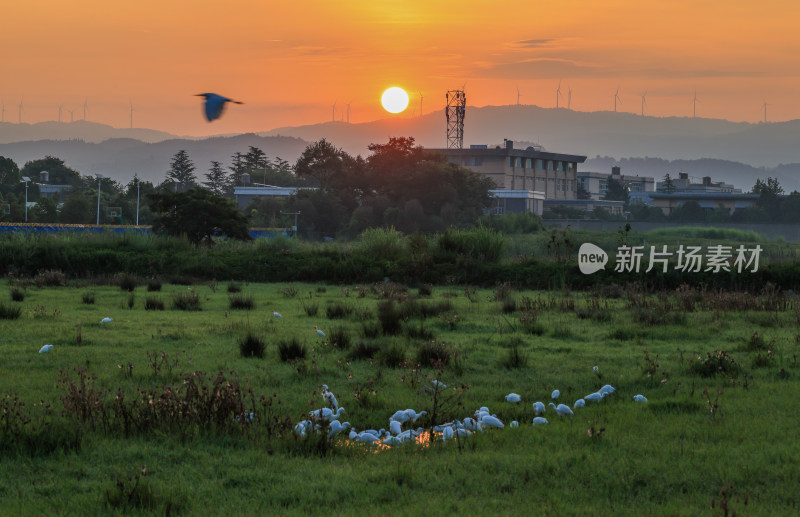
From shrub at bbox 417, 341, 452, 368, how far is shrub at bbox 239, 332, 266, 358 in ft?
8.02

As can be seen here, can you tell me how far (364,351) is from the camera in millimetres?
12906

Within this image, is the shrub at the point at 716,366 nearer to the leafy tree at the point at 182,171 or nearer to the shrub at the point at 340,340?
the shrub at the point at 340,340

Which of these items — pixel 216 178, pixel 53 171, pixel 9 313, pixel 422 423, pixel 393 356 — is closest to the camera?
pixel 422 423

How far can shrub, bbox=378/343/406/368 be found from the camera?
1220 cm

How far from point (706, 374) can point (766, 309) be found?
8737 mm

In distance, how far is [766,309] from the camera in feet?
62.5

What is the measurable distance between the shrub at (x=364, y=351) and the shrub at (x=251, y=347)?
1.37 m

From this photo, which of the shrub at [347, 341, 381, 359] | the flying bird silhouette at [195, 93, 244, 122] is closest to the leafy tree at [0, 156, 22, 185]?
the flying bird silhouette at [195, 93, 244, 122]

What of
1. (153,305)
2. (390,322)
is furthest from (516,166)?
(390,322)

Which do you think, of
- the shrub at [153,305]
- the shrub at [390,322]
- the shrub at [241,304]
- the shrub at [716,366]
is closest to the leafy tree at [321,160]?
the shrub at [241,304]

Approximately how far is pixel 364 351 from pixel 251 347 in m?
1.76

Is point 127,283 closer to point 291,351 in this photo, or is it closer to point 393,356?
point 291,351

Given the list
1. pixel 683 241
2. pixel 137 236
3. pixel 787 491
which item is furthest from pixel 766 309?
pixel 683 241

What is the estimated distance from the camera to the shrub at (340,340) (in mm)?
13727
